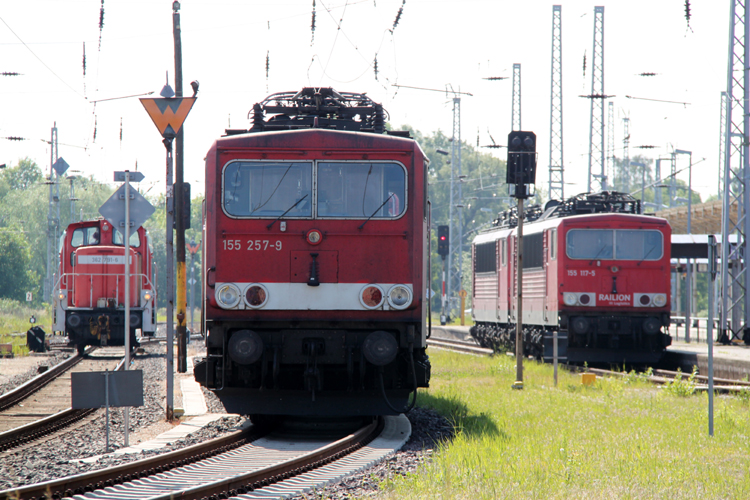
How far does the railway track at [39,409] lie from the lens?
10289mm

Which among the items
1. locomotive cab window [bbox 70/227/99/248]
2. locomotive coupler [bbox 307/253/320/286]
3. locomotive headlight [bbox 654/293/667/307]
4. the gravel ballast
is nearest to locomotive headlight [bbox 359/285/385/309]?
locomotive coupler [bbox 307/253/320/286]

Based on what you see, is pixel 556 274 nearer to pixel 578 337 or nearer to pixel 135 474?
pixel 578 337

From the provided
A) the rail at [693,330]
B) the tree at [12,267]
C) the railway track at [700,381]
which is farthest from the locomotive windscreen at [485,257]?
the tree at [12,267]

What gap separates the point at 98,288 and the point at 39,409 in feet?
34.4

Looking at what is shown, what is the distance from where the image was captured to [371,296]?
9789mm

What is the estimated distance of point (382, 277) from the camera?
387 inches

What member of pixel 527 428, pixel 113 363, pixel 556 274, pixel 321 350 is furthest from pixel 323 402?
pixel 113 363

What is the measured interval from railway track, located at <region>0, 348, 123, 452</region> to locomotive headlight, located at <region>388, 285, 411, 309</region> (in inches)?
180

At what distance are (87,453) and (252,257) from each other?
2.75m

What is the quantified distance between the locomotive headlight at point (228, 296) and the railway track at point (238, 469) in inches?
57.9

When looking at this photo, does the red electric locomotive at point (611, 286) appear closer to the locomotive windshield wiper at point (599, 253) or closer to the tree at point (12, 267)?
the locomotive windshield wiper at point (599, 253)

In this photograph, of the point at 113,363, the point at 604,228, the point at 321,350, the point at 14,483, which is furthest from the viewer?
the point at 113,363

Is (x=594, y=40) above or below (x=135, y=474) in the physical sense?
above

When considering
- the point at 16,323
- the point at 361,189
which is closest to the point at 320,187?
the point at 361,189
